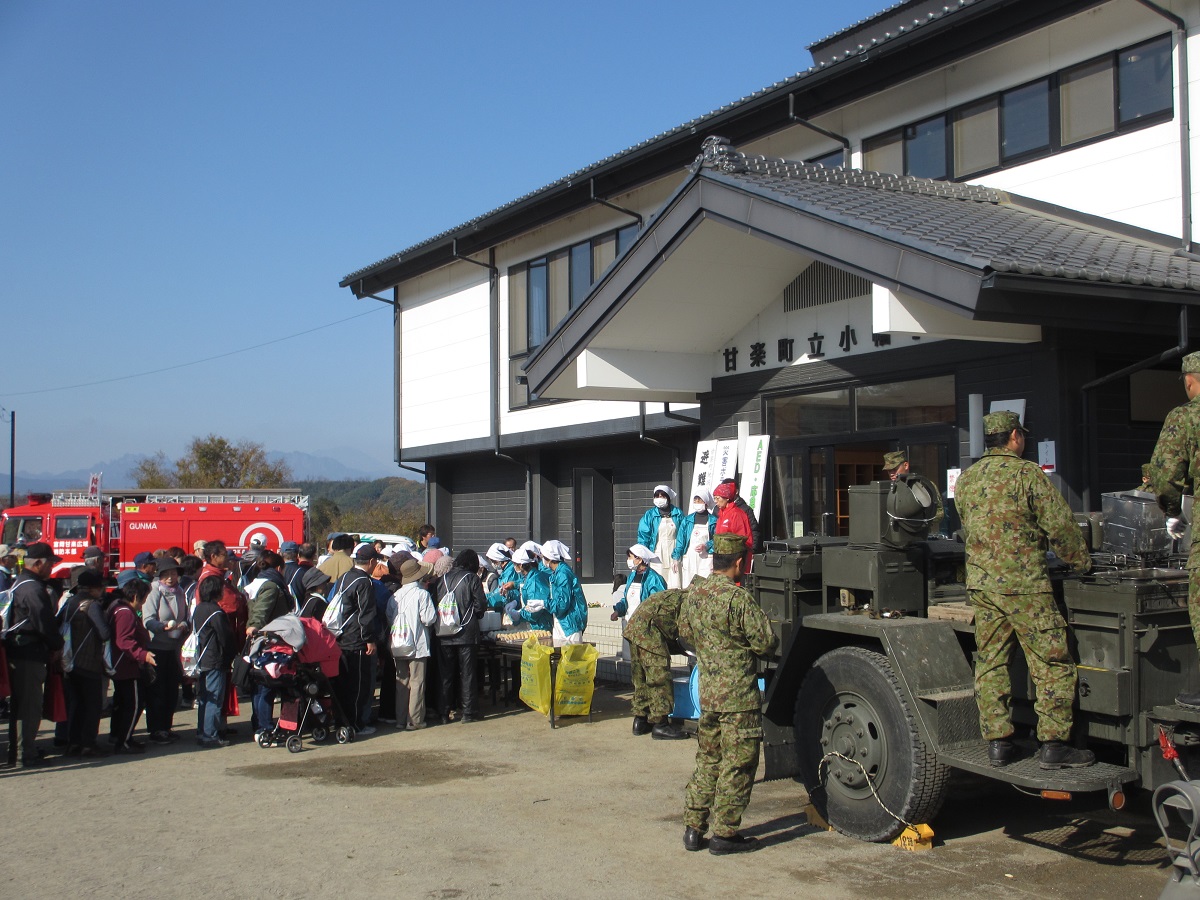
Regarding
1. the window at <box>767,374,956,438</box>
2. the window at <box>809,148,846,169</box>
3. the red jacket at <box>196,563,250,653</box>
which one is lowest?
the red jacket at <box>196,563,250,653</box>

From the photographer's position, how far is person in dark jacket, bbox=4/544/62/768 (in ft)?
27.0

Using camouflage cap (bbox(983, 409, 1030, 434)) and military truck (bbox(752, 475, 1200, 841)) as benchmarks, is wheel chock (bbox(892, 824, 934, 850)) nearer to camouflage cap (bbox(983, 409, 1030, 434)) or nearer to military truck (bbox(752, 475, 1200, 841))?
military truck (bbox(752, 475, 1200, 841))

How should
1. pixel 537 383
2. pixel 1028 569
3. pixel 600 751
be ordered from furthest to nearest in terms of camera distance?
1. pixel 537 383
2. pixel 600 751
3. pixel 1028 569

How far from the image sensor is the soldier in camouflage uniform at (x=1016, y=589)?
498 cm

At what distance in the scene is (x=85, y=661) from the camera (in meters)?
8.60

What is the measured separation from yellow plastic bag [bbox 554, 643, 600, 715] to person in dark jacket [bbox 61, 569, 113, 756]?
3802 millimetres

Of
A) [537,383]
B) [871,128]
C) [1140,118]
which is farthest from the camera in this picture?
[871,128]

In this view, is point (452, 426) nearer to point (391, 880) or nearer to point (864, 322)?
point (864, 322)

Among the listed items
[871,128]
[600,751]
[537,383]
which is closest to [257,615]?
[600,751]

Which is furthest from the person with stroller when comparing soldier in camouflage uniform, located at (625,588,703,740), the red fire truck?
the red fire truck

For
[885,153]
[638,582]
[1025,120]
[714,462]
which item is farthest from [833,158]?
[638,582]

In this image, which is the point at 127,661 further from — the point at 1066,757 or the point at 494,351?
the point at 494,351

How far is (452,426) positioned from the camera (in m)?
23.2

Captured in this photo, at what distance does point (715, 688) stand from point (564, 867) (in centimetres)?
124
